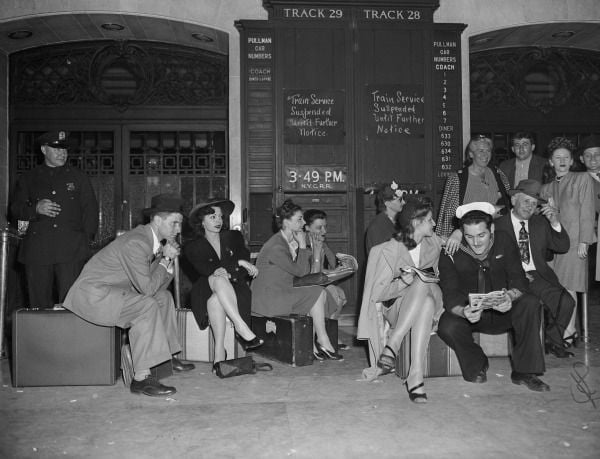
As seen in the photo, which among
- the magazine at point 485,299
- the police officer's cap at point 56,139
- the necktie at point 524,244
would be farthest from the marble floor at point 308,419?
the police officer's cap at point 56,139

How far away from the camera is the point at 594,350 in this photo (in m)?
5.26

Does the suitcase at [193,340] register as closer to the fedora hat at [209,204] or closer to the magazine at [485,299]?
the fedora hat at [209,204]

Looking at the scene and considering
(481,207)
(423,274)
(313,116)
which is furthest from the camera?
(313,116)

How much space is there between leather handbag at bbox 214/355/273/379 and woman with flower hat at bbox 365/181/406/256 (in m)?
1.46

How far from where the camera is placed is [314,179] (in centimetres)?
718

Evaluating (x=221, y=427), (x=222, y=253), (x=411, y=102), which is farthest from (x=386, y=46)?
(x=221, y=427)

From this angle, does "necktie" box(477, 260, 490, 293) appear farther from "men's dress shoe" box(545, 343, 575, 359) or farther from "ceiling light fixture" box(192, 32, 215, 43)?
"ceiling light fixture" box(192, 32, 215, 43)

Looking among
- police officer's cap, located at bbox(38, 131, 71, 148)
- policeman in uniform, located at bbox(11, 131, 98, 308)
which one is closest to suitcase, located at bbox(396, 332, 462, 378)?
policeman in uniform, located at bbox(11, 131, 98, 308)

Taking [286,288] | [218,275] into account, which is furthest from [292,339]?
[218,275]

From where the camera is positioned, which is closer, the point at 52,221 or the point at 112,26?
the point at 52,221

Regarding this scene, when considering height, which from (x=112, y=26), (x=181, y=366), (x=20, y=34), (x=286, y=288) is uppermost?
(x=112, y=26)

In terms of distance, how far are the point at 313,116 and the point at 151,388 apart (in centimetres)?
399

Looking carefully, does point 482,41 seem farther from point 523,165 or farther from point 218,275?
point 218,275

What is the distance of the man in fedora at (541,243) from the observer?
4902 millimetres
